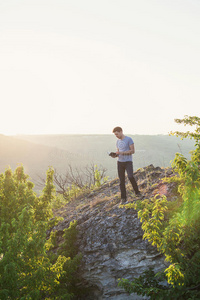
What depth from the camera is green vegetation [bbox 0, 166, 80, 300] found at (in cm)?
399

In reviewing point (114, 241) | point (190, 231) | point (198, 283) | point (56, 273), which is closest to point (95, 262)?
point (114, 241)

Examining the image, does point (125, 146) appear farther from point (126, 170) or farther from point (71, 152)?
point (71, 152)

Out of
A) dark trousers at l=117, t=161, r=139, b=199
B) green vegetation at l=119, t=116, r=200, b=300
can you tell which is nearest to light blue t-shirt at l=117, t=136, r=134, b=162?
dark trousers at l=117, t=161, r=139, b=199

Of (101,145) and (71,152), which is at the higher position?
(101,145)

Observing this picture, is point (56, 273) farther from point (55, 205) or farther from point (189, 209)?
point (55, 205)

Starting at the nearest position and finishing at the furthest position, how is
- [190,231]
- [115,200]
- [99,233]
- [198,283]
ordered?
[190,231] → [198,283] → [99,233] → [115,200]

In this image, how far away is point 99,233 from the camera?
234 inches

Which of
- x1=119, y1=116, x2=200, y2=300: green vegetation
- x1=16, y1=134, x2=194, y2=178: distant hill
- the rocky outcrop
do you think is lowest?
the rocky outcrop

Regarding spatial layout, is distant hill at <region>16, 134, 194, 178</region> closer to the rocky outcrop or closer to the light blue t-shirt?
the light blue t-shirt

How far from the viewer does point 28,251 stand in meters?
4.35

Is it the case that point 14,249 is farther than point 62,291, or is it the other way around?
point 62,291

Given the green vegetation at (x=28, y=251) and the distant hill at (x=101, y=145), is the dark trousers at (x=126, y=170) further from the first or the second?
the distant hill at (x=101, y=145)

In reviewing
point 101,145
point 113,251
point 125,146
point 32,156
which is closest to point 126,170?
point 125,146

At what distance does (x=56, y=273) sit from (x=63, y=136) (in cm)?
16810
